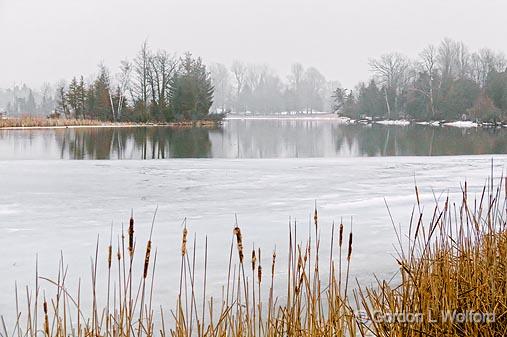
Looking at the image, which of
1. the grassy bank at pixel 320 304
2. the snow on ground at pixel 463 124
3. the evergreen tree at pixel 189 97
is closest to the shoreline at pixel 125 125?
the evergreen tree at pixel 189 97

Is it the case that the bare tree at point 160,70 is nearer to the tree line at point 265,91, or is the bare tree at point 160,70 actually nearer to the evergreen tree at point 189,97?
the evergreen tree at point 189,97

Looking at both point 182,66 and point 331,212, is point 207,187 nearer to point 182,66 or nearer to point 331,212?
point 331,212

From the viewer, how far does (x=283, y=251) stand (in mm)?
4367

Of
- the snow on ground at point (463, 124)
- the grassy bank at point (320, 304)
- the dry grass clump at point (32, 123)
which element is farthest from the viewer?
the snow on ground at point (463, 124)

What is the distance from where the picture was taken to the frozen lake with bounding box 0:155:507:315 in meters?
4.03

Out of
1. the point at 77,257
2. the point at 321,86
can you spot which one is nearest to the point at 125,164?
the point at 77,257

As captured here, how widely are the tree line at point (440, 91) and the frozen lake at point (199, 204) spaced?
107 feet

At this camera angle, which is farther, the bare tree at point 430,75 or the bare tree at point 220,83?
the bare tree at point 220,83

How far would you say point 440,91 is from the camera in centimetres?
4891

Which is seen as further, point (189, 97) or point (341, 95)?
point (341, 95)

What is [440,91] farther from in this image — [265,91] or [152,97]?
[265,91]

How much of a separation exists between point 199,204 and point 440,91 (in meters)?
45.9

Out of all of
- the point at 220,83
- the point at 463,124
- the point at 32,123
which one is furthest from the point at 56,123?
the point at 220,83

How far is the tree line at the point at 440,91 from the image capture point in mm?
42219
